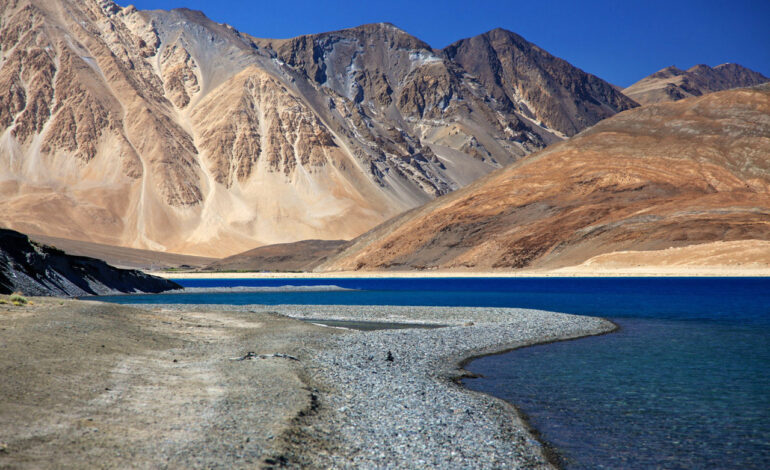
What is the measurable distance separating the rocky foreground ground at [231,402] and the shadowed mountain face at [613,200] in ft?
242

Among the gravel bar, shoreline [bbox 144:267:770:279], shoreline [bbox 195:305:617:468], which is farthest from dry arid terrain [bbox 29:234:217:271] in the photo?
the gravel bar

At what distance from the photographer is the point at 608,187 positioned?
356 feet

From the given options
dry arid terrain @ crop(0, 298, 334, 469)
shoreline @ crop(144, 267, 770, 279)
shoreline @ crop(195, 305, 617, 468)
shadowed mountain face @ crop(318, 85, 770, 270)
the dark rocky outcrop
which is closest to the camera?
dry arid terrain @ crop(0, 298, 334, 469)

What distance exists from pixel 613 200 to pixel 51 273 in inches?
3208

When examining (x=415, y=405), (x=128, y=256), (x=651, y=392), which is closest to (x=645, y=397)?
(x=651, y=392)

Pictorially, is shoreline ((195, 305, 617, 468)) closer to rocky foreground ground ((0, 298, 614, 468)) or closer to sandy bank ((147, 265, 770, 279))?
rocky foreground ground ((0, 298, 614, 468))

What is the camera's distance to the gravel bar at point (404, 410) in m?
11.2

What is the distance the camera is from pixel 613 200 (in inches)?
4139

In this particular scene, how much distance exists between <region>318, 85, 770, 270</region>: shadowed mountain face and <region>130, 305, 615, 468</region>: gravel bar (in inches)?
2697

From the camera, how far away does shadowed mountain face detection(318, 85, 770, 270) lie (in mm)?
92188

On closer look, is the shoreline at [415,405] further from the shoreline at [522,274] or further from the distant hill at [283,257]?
the distant hill at [283,257]

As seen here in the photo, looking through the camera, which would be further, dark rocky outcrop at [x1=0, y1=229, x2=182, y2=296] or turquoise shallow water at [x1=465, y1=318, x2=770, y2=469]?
dark rocky outcrop at [x1=0, y1=229, x2=182, y2=296]

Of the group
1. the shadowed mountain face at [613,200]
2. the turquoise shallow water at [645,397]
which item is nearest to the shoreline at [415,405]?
the turquoise shallow water at [645,397]

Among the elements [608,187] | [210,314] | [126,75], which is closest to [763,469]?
[210,314]
